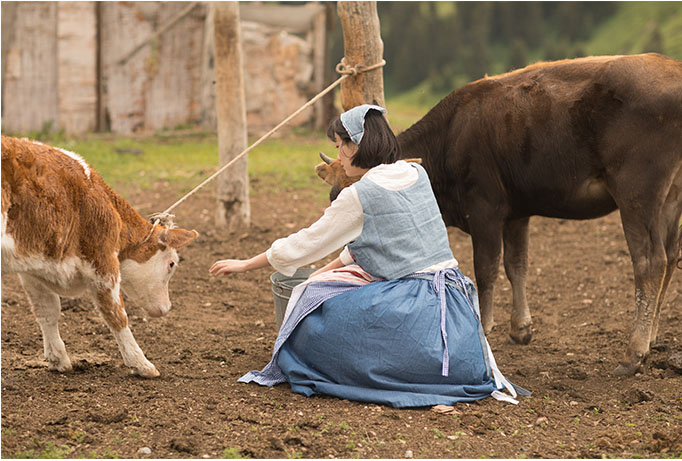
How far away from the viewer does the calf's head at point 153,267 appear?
15.3 ft

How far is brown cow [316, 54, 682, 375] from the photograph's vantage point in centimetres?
481

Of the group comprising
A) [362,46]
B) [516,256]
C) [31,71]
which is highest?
[362,46]

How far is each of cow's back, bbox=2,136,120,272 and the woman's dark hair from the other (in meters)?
1.39

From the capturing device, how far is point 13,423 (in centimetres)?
370

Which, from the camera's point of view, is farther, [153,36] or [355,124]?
[153,36]

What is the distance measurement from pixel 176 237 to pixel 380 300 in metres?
1.35

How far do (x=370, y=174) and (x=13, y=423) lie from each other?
219 cm

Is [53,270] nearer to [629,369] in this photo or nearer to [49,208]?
[49,208]

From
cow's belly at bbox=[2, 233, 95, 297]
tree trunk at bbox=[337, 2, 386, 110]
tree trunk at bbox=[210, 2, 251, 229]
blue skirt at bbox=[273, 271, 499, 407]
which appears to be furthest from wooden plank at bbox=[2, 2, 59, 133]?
blue skirt at bbox=[273, 271, 499, 407]

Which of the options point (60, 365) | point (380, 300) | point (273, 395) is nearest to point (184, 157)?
point (60, 365)

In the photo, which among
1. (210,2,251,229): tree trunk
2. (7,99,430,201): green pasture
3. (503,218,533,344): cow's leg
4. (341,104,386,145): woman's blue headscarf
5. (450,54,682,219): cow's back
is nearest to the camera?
(341,104,386,145): woman's blue headscarf

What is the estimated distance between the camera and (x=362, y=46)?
6207 millimetres

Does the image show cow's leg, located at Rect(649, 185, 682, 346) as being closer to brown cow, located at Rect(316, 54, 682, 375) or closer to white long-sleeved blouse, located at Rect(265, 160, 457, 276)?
brown cow, located at Rect(316, 54, 682, 375)

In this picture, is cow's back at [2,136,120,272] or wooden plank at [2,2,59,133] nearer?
cow's back at [2,136,120,272]
